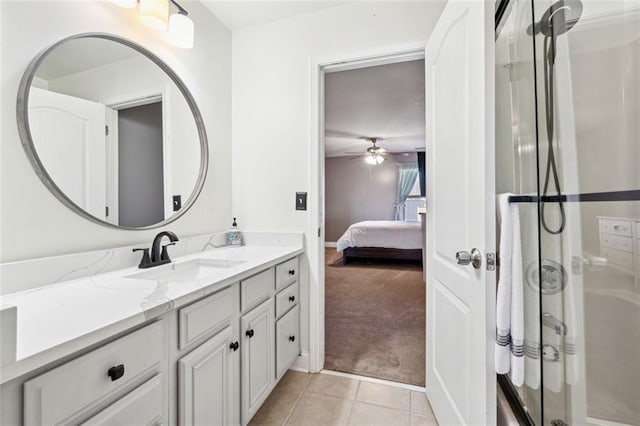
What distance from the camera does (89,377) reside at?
62cm

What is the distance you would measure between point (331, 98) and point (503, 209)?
2797mm

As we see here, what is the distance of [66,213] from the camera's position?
1047 millimetres

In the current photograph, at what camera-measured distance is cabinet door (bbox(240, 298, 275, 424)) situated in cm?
121

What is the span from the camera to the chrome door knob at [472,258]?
3.12 ft

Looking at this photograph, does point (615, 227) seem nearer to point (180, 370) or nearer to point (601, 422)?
point (601, 422)

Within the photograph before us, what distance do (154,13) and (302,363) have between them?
83.2 inches

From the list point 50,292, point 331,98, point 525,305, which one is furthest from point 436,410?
point 331,98

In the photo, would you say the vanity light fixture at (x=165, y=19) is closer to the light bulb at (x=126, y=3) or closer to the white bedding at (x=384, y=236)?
the light bulb at (x=126, y=3)

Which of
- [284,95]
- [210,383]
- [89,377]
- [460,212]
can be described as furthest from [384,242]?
[89,377]

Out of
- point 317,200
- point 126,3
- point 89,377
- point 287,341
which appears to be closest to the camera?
point 89,377

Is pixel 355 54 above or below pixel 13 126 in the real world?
above

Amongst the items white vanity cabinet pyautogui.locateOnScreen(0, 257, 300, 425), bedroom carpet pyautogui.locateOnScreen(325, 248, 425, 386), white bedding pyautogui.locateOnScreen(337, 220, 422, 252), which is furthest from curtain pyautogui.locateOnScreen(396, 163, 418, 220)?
white vanity cabinet pyautogui.locateOnScreen(0, 257, 300, 425)

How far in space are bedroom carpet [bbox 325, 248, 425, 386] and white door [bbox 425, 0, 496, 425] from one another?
402mm

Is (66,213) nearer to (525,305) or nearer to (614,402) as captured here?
(525,305)
